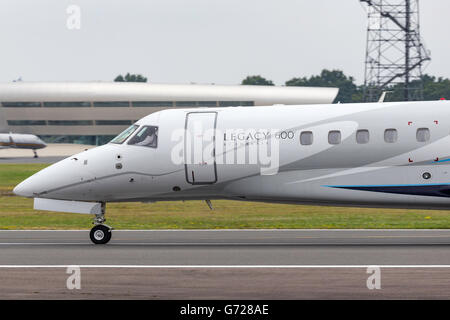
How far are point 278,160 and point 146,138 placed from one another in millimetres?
3058

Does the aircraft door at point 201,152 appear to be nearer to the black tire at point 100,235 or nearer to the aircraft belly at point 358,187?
the aircraft belly at point 358,187

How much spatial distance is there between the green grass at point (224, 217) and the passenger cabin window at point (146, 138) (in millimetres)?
5426

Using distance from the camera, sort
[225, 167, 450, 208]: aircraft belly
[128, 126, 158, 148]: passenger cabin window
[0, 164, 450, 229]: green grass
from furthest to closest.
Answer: [0, 164, 450, 229]: green grass → [128, 126, 158, 148]: passenger cabin window → [225, 167, 450, 208]: aircraft belly

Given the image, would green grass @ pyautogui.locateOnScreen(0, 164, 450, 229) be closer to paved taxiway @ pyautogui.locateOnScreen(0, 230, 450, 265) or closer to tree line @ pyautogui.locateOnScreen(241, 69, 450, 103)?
paved taxiway @ pyautogui.locateOnScreen(0, 230, 450, 265)

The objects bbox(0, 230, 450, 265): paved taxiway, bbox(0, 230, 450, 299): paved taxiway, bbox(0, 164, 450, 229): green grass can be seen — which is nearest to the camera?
bbox(0, 230, 450, 299): paved taxiway

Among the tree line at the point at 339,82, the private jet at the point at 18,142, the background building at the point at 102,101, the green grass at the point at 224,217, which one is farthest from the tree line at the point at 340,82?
the green grass at the point at 224,217

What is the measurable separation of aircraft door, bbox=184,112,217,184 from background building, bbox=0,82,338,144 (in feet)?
344

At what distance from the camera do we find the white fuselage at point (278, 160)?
17000mm

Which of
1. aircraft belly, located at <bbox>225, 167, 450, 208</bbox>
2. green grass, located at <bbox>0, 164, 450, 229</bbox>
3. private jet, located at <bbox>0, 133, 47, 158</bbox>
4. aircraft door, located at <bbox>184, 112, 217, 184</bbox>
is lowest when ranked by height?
green grass, located at <bbox>0, 164, 450, 229</bbox>

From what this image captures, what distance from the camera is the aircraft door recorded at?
57.5ft

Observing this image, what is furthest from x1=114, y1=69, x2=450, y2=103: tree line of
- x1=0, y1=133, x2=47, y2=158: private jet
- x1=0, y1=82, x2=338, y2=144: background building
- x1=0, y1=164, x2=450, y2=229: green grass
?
x1=0, y1=164, x2=450, y2=229: green grass

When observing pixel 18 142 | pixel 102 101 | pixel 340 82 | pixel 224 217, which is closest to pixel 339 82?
pixel 340 82

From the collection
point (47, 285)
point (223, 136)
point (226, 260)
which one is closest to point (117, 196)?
point (223, 136)

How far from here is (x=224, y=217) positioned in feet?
85.9
